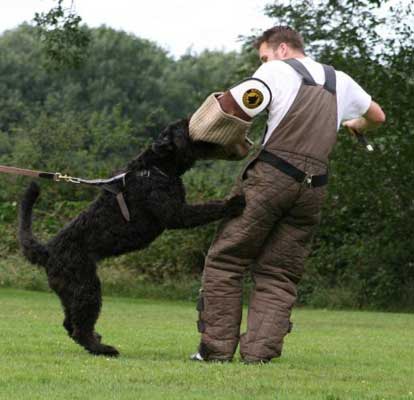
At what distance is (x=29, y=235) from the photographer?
779cm

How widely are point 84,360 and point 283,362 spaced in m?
1.40

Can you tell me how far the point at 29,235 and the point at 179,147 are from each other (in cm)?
125

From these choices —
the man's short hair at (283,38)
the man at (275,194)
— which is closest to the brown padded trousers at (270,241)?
the man at (275,194)

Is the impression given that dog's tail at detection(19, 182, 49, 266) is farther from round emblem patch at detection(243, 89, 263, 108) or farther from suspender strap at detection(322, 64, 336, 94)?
suspender strap at detection(322, 64, 336, 94)

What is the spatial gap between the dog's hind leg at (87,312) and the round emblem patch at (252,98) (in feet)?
5.12

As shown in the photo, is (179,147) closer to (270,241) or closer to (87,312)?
(270,241)

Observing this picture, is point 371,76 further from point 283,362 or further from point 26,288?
point 283,362

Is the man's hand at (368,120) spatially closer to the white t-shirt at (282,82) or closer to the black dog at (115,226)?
the white t-shirt at (282,82)

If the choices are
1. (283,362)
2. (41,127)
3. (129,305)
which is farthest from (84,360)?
(41,127)

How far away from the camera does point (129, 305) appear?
18.5m

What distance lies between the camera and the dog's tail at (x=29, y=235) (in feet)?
25.4

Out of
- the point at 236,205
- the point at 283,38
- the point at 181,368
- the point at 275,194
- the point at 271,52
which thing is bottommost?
the point at 181,368

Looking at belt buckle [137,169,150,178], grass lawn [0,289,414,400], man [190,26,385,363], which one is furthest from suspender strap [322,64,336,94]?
grass lawn [0,289,414,400]

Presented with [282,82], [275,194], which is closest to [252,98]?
[282,82]
